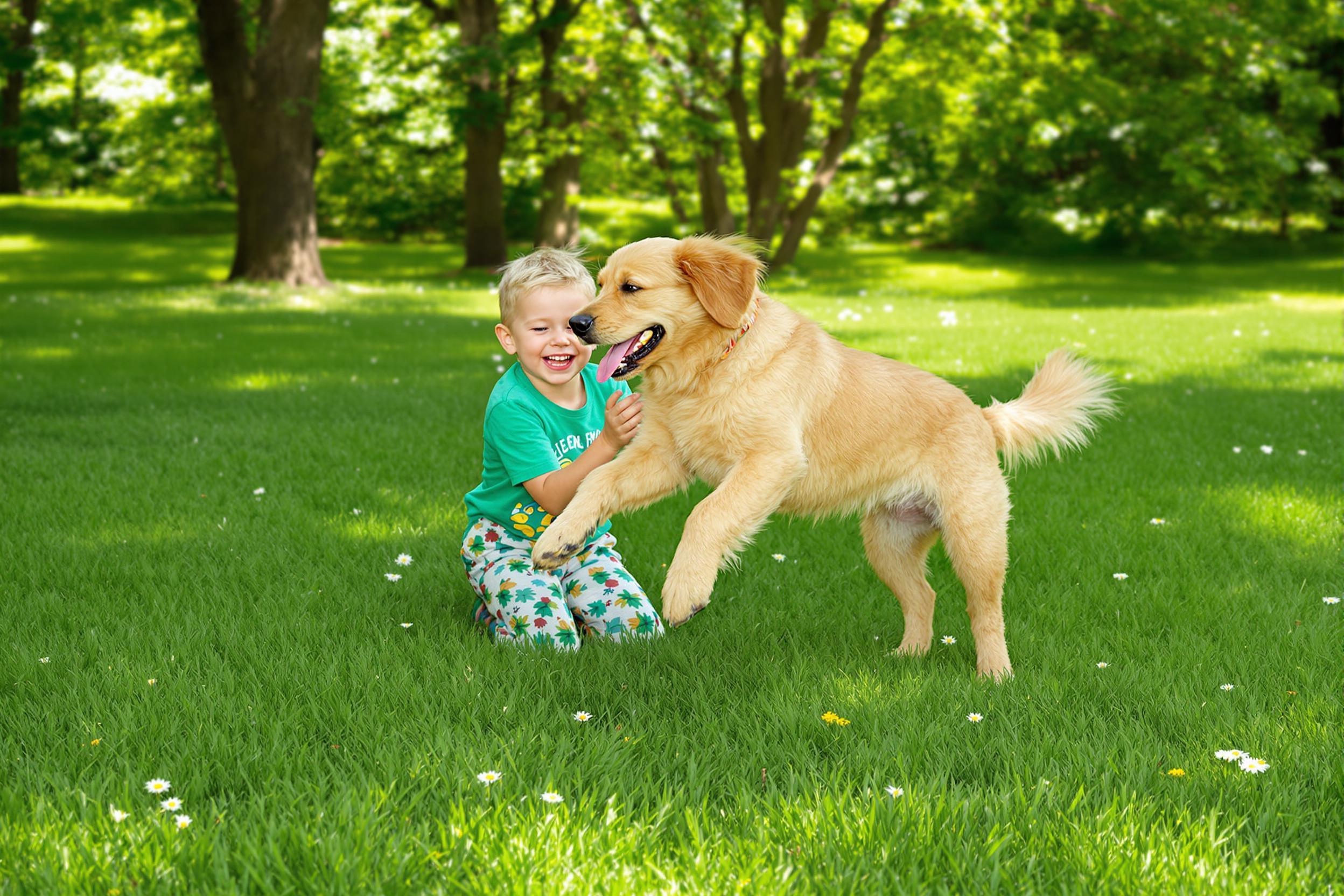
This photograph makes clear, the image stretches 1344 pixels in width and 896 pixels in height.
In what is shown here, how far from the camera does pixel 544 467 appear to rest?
14.2ft

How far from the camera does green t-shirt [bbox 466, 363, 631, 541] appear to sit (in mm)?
4348

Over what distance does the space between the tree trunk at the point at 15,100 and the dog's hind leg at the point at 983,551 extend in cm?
2857

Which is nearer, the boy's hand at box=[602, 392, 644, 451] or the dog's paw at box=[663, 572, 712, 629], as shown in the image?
the dog's paw at box=[663, 572, 712, 629]

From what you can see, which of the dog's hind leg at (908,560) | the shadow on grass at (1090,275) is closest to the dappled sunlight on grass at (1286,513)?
the dog's hind leg at (908,560)

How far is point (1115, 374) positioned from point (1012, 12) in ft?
53.1

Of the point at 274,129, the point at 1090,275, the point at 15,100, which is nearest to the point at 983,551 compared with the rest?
the point at 274,129

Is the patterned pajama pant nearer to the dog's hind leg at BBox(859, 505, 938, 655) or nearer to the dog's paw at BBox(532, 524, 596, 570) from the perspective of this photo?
the dog's paw at BBox(532, 524, 596, 570)

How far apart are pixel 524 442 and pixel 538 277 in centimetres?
65

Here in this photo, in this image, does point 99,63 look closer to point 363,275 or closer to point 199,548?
point 363,275

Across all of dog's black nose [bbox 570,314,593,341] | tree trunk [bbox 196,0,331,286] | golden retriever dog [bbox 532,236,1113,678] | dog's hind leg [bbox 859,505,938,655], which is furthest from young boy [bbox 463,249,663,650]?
tree trunk [bbox 196,0,331,286]

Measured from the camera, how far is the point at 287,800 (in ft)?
8.98

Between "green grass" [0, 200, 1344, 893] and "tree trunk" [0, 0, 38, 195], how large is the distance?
2408 centimetres

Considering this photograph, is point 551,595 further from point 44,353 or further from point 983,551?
point 44,353

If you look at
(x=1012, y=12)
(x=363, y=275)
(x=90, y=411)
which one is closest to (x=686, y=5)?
(x=1012, y=12)
